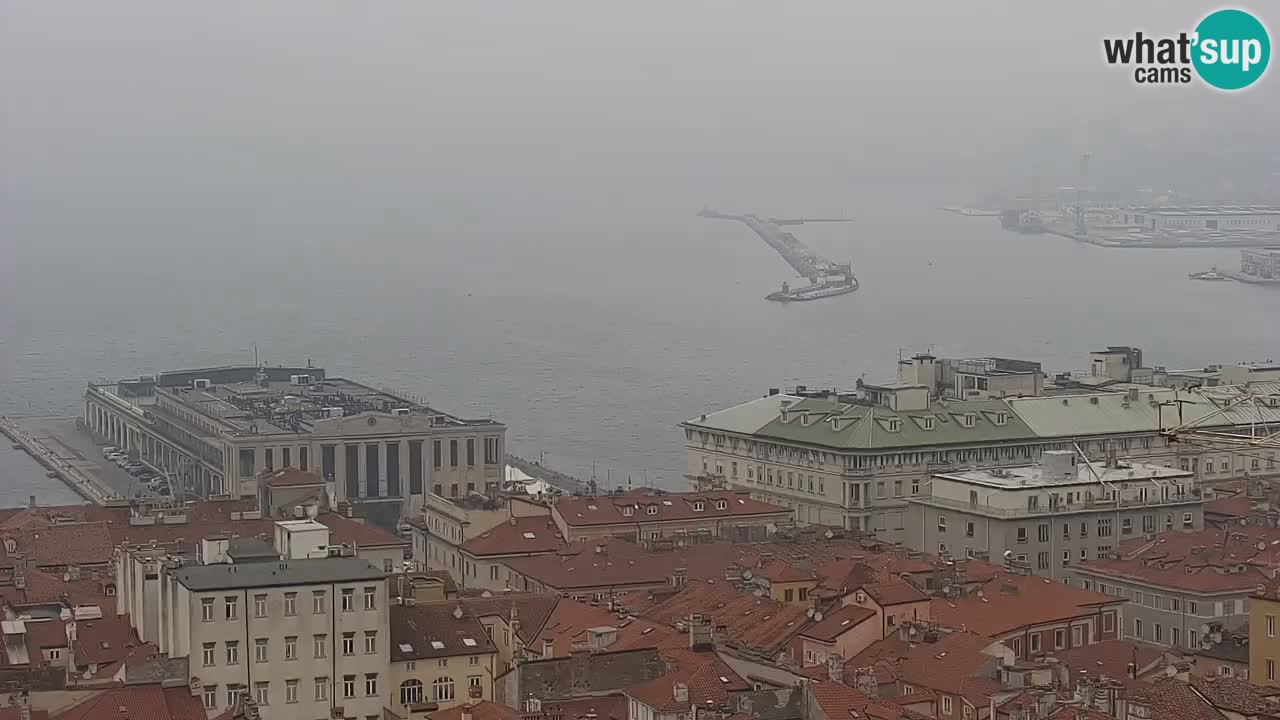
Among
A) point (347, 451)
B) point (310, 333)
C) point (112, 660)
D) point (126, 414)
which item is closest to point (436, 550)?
point (112, 660)

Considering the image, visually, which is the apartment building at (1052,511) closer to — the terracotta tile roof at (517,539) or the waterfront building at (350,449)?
the terracotta tile roof at (517,539)

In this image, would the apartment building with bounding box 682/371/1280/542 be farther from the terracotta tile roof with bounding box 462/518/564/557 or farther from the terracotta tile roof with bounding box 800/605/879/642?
the terracotta tile roof with bounding box 800/605/879/642

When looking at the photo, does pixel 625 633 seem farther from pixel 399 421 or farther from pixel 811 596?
pixel 399 421

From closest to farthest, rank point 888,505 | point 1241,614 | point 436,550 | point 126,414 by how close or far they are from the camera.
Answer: point 1241,614
point 436,550
point 888,505
point 126,414

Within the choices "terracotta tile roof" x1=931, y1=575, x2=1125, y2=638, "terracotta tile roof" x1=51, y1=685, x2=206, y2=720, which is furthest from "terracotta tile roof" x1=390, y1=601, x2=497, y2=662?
"terracotta tile roof" x1=931, y1=575, x2=1125, y2=638

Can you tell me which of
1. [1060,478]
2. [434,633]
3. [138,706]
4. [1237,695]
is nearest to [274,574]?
[434,633]

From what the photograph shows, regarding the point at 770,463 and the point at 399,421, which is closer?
the point at 770,463

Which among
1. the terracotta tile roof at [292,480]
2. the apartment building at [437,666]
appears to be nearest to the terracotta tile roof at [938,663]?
the apartment building at [437,666]
